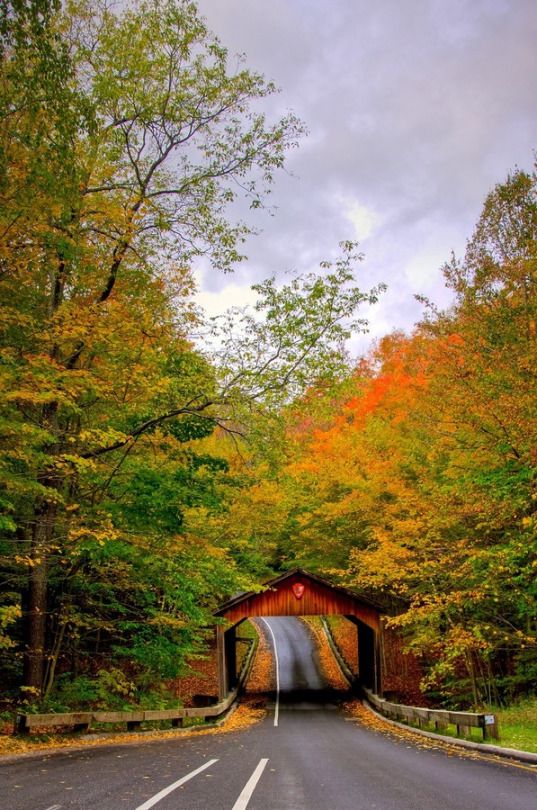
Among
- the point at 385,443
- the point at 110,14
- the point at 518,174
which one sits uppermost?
the point at 110,14

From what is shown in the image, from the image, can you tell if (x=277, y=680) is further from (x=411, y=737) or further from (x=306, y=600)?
(x=411, y=737)

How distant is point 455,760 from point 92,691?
28.2ft

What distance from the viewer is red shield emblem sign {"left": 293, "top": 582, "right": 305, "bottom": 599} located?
2464cm

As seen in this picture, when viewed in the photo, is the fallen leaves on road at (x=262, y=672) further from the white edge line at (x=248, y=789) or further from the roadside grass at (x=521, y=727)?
the white edge line at (x=248, y=789)

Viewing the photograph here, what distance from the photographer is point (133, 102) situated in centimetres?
1231

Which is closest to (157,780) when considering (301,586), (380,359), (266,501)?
(266,501)

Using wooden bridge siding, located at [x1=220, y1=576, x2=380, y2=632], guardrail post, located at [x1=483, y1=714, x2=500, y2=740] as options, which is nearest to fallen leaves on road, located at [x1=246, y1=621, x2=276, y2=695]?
wooden bridge siding, located at [x1=220, y1=576, x2=380, y2=632]

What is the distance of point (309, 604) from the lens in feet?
81.0

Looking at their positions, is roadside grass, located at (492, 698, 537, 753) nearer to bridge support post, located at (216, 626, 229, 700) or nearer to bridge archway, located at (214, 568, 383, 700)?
bridge archway, located at (214, 568, 383, 700)

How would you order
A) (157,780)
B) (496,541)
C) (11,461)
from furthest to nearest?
(496,541) → (11,461) → (157,780)

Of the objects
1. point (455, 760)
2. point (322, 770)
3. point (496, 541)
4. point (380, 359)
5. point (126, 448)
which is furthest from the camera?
point (380, 359)

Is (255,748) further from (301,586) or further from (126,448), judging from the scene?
(301,586)

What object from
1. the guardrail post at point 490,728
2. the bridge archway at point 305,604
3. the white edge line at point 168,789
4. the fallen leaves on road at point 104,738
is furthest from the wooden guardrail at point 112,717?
the guardrail post at point 490,728

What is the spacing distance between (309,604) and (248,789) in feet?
60.0
